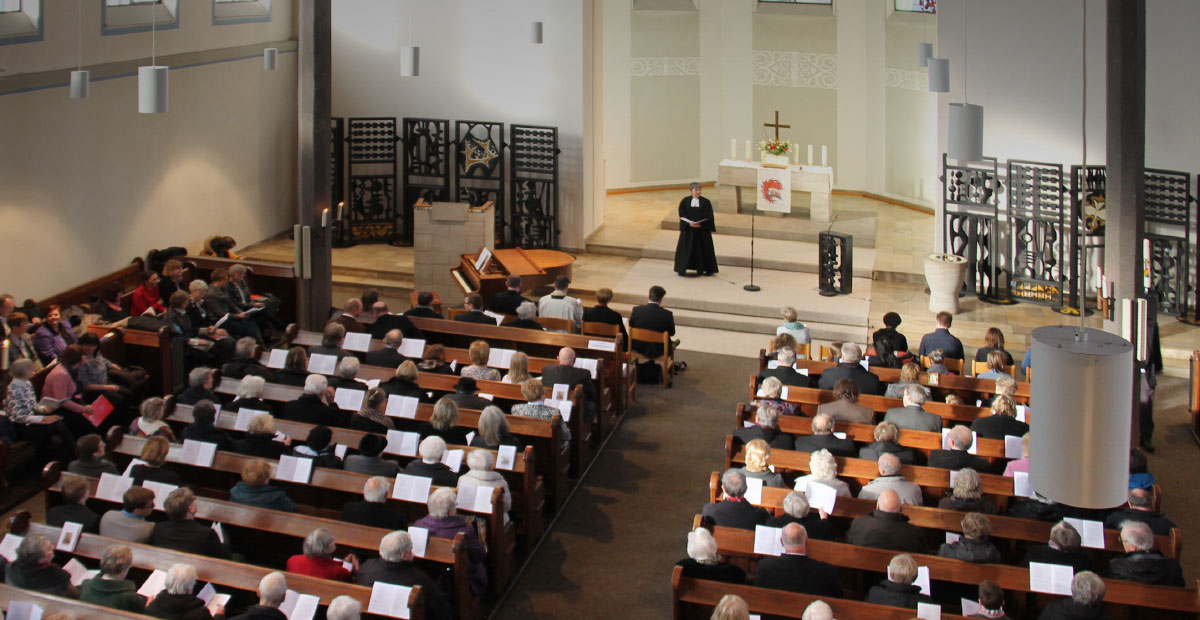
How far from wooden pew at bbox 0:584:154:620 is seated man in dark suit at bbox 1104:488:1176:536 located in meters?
5.18

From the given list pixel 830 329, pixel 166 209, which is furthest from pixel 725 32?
pixel 166 209

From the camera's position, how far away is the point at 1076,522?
6820 millimetres

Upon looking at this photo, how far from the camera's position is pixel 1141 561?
6.38 meters

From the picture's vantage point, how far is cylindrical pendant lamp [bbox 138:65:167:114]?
9.45 m

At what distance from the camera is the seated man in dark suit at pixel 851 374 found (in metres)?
9.29

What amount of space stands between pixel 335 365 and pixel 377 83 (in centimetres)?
A: 726

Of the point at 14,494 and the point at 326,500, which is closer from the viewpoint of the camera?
the point at 326,500

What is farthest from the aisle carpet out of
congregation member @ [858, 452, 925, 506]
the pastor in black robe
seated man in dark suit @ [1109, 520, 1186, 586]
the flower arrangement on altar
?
the flower arrangement on altar

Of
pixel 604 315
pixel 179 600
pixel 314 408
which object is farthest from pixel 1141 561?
pixel 604 315

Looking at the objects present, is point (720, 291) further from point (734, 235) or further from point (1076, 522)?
point (1076, 522)

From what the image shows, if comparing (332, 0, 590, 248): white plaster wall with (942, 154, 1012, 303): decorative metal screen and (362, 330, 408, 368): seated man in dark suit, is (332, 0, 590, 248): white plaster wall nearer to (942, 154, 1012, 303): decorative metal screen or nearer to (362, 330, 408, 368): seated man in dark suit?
(942, 154, 1012, 303): decorative metal screen

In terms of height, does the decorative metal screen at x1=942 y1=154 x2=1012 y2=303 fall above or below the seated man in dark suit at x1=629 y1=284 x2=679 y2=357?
above

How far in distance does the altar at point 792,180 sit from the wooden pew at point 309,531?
10.1 meters

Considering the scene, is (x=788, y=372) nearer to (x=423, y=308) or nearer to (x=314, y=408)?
(x=314, y=408)
